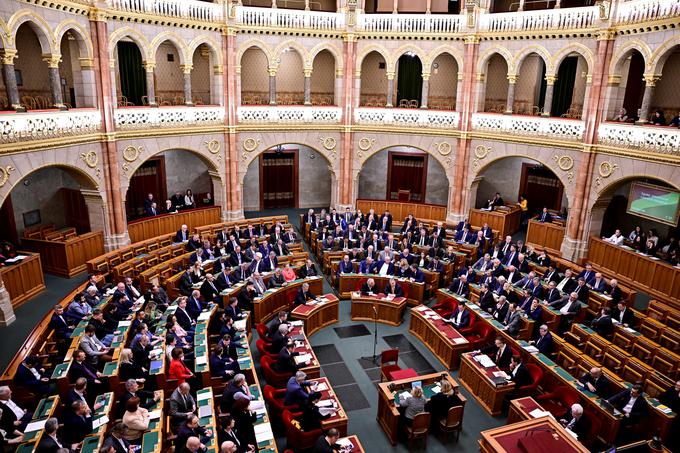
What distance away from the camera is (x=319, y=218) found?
22.4 meters

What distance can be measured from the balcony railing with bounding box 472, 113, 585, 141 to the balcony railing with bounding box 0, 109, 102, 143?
51.2 ft

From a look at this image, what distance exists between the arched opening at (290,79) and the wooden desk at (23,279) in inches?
571

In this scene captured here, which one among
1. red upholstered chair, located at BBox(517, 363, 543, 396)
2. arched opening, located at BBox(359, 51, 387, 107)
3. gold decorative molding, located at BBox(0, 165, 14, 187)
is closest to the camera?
red upholstered chair, located at BBox(517, 363, 543, 396)

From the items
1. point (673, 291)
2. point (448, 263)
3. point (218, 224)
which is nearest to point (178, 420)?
point (448, 263)

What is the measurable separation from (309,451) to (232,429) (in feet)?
6.12

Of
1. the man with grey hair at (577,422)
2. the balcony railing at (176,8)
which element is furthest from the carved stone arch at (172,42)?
the man with grey hair at (577,422)

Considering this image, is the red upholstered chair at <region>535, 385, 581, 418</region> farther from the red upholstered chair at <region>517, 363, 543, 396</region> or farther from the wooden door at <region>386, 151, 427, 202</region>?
the wooden door at <region>386, 151, 427, 202</region>

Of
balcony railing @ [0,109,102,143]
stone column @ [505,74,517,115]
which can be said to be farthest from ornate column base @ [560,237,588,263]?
balcony railing @ [0,109,102,143]

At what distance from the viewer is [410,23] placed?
22.2 m

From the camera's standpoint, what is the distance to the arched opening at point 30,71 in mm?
17562

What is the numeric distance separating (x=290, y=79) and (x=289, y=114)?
4.39m

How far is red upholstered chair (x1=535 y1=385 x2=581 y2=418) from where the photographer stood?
35.1ft

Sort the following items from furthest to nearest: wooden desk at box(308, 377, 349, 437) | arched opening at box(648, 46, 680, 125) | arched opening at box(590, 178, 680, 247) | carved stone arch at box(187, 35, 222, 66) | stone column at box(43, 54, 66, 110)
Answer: carved stone arch at box(187, 35, 222, 66) → arched opening at box(648, 46, 680, 125) → arched opening at box(590, 178, 680, 247) → stone column at box(43, 54, 66, 110) → wooden desk at box(308, 377, 349, 437)

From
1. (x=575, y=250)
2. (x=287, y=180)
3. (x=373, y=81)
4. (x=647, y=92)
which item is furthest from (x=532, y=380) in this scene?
(x=373, y=81)
